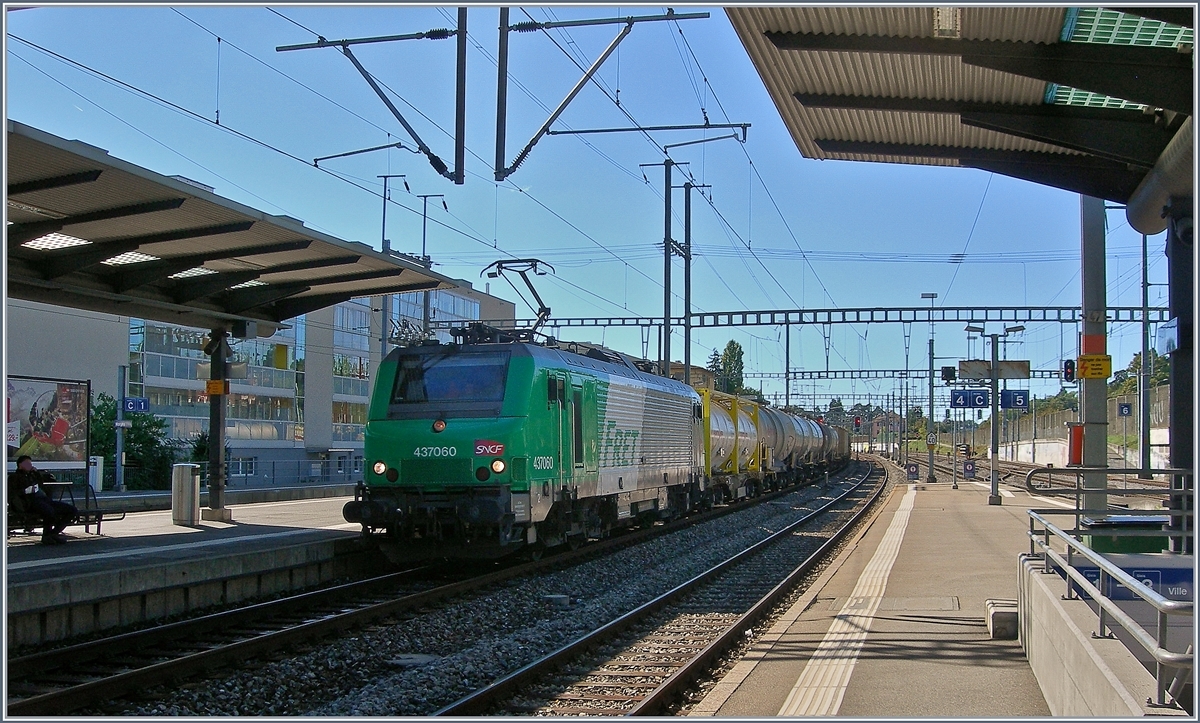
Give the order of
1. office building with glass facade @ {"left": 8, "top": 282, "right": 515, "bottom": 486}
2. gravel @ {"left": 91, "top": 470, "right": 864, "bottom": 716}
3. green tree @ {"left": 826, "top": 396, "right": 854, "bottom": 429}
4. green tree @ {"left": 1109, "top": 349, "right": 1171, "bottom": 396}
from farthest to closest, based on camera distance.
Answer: green tree @ {"left": 826, "top": 396, "right": 854, "bottom": 429}, green tree @ {"left": 1109, "top": 349, "right": 1171, "bottom": 396}, office building with glass facade @ {"left": 8, "top": 282, "right": 515, "bottom": 486}, gravel @ {"left": 91, "top": 470, "right": 864, "bottom": 716}

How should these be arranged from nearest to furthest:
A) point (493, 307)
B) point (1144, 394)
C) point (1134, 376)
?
point (1144, 394) < point (1134, 376) < point (493, 307)

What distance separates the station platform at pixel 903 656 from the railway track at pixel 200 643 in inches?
152

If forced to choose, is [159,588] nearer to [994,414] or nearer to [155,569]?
[155,569]

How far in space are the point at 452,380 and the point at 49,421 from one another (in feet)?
20.8

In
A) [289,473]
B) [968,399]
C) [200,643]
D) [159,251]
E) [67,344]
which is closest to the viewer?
[200,643]

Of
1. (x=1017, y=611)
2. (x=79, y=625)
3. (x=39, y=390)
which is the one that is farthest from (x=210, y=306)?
(x=1017, y=611)

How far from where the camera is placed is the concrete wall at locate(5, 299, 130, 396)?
35.9 metres

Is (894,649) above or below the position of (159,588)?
below

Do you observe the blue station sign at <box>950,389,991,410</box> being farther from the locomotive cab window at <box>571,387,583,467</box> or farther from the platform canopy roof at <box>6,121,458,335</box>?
the locomotive cab window at <box>571,387,583,467</box>

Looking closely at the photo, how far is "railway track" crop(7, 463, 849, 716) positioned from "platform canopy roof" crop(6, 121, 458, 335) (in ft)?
14.4

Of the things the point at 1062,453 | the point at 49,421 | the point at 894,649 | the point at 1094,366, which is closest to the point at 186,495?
the point at 49,421

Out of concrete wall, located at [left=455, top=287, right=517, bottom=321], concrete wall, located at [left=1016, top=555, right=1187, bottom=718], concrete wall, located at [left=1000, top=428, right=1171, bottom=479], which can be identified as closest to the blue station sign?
concrete wall, located at [left=1000, top=428, right=1171, bottom=479]

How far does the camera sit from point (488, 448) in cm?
1342

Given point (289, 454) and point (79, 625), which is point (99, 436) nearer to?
point (289, 454)
